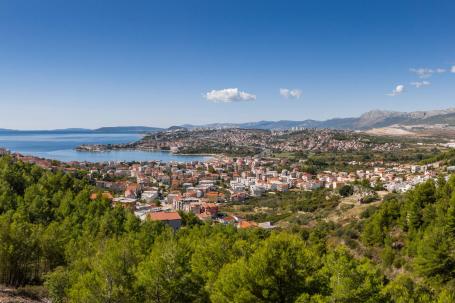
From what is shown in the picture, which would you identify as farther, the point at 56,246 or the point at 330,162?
the point at 330,162

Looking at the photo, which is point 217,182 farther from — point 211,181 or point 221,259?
point 221,259

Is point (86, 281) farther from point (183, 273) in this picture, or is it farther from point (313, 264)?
point (313, 264)

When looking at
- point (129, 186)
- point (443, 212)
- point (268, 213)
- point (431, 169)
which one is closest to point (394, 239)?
point (443, 212)

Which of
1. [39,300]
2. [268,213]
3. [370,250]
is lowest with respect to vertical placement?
[268,213]

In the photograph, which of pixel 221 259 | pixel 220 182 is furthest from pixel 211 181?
pixel 221 259

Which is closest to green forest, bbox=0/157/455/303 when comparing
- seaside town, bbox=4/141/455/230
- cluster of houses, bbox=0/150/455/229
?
seaside town, bbox=4/141/455/230

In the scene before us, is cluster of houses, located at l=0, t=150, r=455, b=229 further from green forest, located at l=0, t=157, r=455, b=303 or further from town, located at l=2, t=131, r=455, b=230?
green forest, located at l=0, t=157, r=455, b=303

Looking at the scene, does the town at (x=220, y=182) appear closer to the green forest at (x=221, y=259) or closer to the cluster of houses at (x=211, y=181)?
the cluster of houses at (x=211, y=181)
